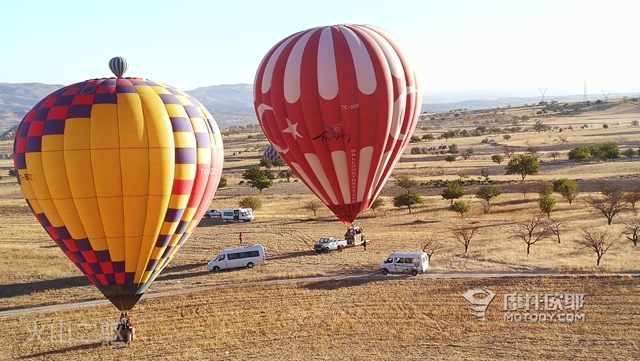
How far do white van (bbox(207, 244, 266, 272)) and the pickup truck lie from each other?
3.58m

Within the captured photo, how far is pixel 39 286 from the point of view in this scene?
27797mm

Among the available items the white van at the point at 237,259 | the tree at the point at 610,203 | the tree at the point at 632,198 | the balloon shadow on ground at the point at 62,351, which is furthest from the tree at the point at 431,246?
the balloon shadow on ground at the point at 62,351

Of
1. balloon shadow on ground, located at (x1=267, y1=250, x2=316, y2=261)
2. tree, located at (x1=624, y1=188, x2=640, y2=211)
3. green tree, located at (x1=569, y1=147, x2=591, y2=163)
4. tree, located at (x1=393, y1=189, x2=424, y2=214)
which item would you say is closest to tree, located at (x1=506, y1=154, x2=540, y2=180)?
green tree, located at (x1=569, y1=147, x2=591, y2=163)

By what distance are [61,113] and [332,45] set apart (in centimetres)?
973

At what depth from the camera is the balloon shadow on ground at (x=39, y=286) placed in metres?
26.9

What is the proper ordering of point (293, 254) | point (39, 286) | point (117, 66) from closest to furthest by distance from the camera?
point (117, 66)
point (39, 286)
point (293, 254)

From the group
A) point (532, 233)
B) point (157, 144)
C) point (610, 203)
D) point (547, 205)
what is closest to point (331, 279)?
point (157, 144)

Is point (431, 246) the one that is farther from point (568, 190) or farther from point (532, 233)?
point (568, 190)

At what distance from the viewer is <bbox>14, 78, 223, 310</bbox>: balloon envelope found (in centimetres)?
1748

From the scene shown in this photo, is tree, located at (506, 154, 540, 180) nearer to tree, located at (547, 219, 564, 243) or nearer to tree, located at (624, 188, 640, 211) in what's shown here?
tree, located at (624, 188, 640, 211)

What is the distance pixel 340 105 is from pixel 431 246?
13.2 m

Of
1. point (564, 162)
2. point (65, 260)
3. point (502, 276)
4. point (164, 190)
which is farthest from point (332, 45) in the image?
point (564, 162)

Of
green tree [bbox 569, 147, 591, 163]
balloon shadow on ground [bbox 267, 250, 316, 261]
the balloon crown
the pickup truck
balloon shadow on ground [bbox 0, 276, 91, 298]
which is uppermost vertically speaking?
the balloon crown

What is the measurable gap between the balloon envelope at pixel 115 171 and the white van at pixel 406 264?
1125cm
